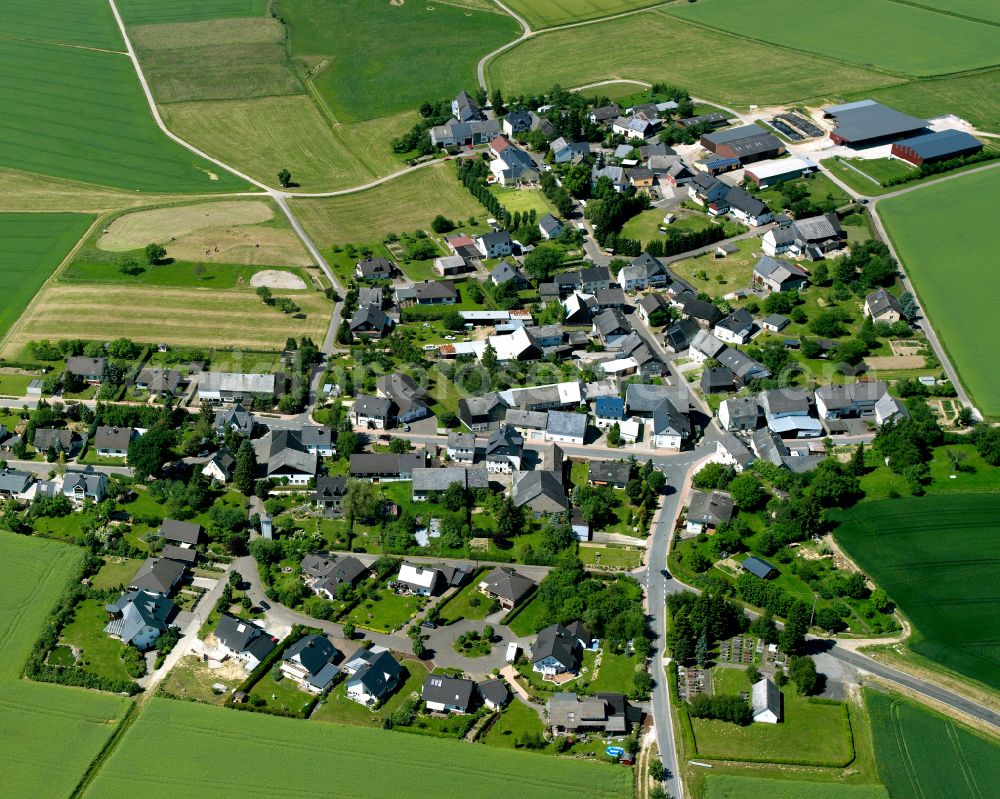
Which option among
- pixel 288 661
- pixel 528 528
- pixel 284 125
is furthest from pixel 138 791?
pixel 284 125

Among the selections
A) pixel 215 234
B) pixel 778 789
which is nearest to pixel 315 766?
pixel 778 789

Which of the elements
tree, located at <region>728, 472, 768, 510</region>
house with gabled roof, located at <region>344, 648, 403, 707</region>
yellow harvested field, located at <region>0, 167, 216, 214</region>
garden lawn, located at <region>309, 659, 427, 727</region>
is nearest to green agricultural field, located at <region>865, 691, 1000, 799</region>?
tree, located at <region>728, 472, 768, 510</region>

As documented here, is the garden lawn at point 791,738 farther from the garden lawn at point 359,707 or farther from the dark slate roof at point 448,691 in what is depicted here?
the garden lawn at point 359,707

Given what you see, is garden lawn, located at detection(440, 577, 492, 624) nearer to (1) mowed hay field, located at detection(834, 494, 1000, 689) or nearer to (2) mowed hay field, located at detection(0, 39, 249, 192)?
(1) mowed hay field, located at detection(834, 494, 1000, 689)

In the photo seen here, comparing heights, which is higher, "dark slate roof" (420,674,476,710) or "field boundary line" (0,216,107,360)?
"dark slate roof" (420,674,476,710)

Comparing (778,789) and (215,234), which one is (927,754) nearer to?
(778,789)

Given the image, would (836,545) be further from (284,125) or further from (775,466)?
(284,125)

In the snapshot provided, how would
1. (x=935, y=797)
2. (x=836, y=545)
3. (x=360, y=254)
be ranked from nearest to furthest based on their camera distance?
(x=935, y=797), (x=836, y=545), (x=360, y=254)
